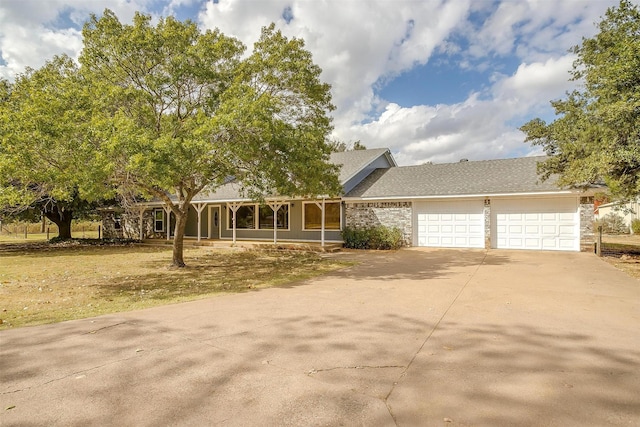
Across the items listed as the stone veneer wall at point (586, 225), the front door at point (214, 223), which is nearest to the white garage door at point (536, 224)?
the stone veneer wall at point (586, 225)

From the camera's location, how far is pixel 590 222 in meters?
13.7

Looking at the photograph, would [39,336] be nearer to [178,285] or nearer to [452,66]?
[178,285]

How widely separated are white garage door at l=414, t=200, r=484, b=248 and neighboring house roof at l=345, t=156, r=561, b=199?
0.68 metres

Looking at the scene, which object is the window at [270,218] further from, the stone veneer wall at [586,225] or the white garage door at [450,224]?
the stone veneer wall at [586,225]

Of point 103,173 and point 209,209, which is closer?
point 103,173

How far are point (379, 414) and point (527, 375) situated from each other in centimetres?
168

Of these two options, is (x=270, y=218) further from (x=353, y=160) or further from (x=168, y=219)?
(x=168, y=219)

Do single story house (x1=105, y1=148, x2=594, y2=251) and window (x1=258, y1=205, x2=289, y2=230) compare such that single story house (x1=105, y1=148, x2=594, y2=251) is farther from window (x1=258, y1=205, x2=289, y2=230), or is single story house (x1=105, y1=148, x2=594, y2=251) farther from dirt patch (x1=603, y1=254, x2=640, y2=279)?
dirt patch (x1=603, y1=254, x2=640, y2=279)

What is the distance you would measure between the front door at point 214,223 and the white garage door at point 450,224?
12148 millimetres

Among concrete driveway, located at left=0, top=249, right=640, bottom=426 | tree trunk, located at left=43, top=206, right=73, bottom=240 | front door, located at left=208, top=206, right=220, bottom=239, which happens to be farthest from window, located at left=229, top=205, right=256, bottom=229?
concrete driveway, located at left=0, top=249, right=640, bottom=426

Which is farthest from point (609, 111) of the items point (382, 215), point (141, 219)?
point (141, 219)

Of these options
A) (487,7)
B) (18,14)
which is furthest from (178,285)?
(487,7)

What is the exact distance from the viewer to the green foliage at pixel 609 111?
8.16 meters

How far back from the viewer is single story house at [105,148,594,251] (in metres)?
14.1
